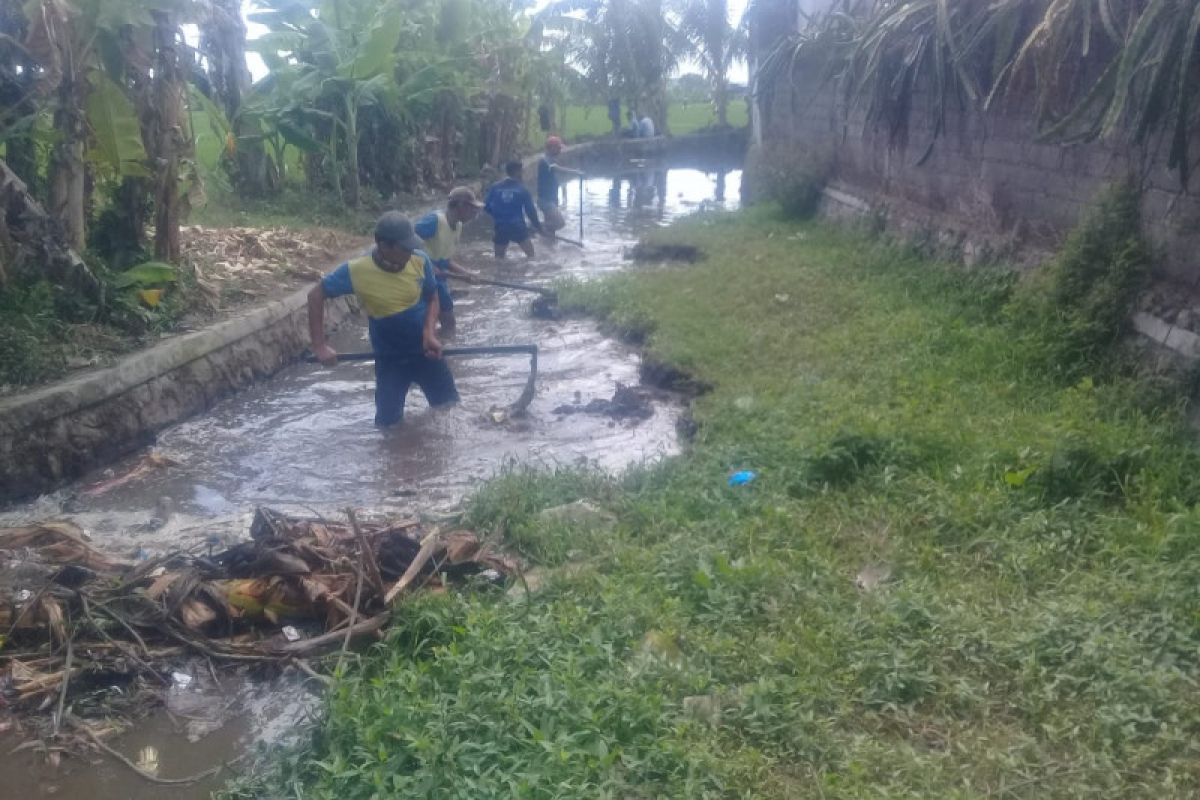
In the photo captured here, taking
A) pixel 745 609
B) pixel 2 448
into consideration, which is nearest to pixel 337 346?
pixel 2 448

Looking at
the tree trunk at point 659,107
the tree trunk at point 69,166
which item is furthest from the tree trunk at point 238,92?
the tree trunk at point 659,107

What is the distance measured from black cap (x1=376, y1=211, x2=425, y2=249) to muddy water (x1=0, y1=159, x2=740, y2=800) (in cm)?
139

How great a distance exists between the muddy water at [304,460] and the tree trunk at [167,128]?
1.50 metres

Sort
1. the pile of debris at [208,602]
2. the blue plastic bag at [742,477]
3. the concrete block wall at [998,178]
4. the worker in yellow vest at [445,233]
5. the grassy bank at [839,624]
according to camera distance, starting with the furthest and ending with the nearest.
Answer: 1. the worker in yellow vest at [445,233]
2. the concrete block wall at [998,178]
3. the blue plastic bag at [742,477]
4. the pile of debris at [208,602]
5. the grassy bank at [839,624]

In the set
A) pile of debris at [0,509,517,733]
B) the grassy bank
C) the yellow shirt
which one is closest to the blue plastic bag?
the grassy bank

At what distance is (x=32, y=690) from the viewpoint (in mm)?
4012

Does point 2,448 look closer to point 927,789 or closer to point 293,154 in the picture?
point 927,789

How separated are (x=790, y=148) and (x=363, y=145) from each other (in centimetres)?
648

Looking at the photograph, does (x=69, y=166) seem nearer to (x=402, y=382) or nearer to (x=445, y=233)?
(x=402, y=382)

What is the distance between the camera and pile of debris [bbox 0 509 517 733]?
4164mm

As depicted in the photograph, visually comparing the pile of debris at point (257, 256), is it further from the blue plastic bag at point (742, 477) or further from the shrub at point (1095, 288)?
the shrub at point (1095, 288)

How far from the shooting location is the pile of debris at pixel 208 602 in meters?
4.16

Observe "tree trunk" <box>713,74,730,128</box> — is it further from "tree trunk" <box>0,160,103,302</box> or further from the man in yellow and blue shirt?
"tree trunk" <box>0,160,103,302</box>

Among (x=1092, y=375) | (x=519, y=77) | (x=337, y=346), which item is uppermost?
(x=519, y=77)
